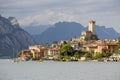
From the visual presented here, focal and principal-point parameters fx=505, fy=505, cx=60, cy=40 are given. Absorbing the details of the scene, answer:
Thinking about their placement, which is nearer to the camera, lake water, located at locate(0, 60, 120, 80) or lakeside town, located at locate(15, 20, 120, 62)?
lake water, located at locate(0, 60, 120, 80)

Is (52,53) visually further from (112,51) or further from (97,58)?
(97,58)

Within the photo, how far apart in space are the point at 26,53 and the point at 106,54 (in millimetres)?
50002

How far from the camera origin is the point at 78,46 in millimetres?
160500

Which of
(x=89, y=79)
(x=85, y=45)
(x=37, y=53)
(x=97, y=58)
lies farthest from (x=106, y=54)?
(x=89, y=79)

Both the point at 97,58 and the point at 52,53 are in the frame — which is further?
the point at 52,53

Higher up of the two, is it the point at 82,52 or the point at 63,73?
the point at 82,52

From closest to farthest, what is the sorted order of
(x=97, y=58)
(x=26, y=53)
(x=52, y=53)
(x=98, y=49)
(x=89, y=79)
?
(x=89, y=79) < (x=97, y=58) < (x=98, y=49) < (x=52, y=53) < (x=26, y=53)

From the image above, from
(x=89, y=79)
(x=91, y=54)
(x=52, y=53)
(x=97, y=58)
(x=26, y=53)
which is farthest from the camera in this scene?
(x=26, y=53)

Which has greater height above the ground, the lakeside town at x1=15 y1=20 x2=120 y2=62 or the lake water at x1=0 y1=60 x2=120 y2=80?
the lakeside town at x1=15 y1=20 x2=120 y2=62

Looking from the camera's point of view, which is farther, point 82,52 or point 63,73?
point 82,52

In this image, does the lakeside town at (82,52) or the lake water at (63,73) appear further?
the lakeside town at (82,52)

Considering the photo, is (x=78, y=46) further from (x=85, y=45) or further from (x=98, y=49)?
(x=98, y=49)

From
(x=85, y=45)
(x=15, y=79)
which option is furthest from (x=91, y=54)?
(x=15, y=79)

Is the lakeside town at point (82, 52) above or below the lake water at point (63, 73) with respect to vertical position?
above
